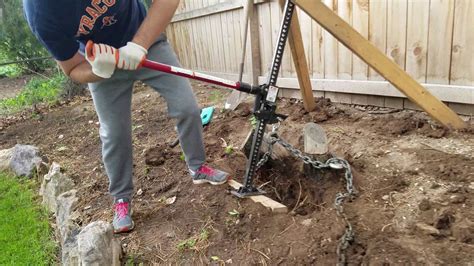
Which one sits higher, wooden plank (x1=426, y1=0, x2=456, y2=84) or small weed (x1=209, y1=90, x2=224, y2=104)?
wooden plank (x1=426, y1=0, x2=456, y2=84)

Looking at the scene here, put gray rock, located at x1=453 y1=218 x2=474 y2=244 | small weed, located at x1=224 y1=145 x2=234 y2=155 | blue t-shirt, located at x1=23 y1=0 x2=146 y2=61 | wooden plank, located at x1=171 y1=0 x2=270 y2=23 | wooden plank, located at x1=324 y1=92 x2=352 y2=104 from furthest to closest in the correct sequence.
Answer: wooden plank, located at x1=171 y1=0 x2=270 y2=23
wooden plank, located at x1=324 y1=92 x2=352 y2=104
small weed, located at x1=224 y1=145 x2=234 y2=155
blue t-shirt, located at x1=23 y1=0 x2=146 y2=61
gray rock, located at x1=453 y1=218 x2=474 y2=244

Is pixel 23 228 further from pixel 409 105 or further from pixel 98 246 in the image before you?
pixel 409 105

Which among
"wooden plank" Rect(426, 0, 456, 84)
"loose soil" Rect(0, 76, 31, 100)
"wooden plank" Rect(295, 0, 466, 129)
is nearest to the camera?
"wooden plank" Rect(295, 0, 466, 129)

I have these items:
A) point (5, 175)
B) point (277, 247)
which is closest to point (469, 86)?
point (277, 247)

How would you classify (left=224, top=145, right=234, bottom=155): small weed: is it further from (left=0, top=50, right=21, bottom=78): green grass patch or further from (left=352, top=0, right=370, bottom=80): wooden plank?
(left=0, top=50, right=21, bottom=78): green grass patch

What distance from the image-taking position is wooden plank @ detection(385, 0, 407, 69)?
3208 mm

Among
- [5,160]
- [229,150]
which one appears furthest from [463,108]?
[5,160]

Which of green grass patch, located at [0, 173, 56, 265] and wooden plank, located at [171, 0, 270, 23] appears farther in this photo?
wooden plank, located at [171, 0, 270, 23]

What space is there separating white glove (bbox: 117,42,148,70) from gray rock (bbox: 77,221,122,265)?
2.69ft

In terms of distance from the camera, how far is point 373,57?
258 cm

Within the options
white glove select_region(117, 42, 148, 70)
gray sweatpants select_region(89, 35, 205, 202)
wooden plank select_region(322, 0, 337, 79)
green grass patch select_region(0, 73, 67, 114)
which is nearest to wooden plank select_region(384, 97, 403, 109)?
wooden plank select_region(322, 0, 337, 79)

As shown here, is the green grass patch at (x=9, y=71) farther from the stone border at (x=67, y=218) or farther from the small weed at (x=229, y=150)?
the small weed at (x=229, y=150)

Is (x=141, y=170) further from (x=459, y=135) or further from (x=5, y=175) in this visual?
(x=459, y=135)

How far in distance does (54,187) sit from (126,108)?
1.22 meters
